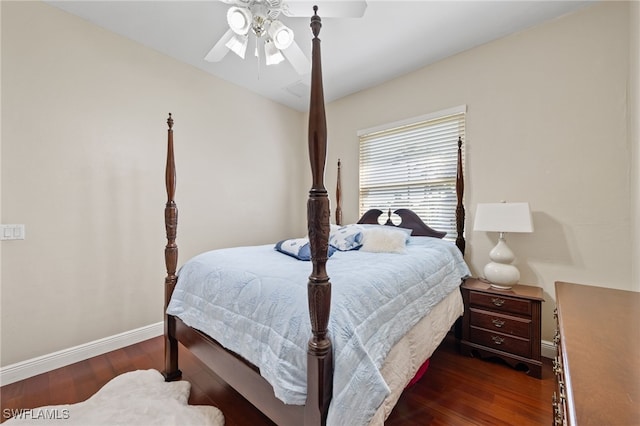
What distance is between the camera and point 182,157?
289 cm

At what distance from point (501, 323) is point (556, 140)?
5.17 feet

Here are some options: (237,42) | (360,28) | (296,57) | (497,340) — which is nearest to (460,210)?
(497,340)

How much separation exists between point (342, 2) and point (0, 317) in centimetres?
313

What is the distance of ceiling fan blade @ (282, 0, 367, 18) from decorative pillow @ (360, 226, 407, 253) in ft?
5.37

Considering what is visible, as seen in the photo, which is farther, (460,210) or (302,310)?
(460,210)

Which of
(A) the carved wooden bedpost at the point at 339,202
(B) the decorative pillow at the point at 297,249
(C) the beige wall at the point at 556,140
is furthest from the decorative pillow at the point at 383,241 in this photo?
(A) the carved wooden bedpost at the point at 339,202

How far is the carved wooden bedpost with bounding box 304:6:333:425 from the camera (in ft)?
3.26

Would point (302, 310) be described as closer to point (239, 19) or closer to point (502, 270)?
point (239, 19)

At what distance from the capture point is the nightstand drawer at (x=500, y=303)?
6.77 feet

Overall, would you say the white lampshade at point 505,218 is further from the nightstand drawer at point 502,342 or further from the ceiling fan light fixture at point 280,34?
the ceiling fan light fixture at point 280,34

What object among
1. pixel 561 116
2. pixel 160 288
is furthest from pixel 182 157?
pixel 561 116

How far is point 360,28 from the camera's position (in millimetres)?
2352

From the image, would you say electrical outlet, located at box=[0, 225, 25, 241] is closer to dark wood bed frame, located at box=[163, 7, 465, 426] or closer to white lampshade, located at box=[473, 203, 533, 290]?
dark wood bed frame, located at box=[163, 7, 465, 426]

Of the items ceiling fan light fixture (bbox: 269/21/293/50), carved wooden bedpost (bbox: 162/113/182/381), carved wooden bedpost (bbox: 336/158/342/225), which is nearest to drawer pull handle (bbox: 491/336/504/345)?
carved wooden bedpost (bbox: 336/158/342/225)
